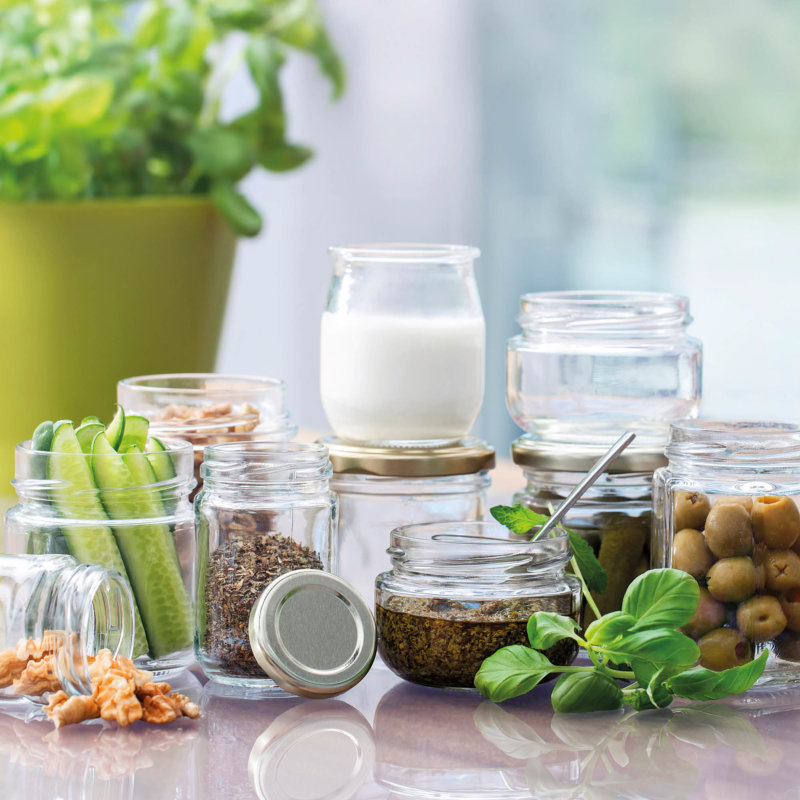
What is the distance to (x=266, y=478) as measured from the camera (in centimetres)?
87

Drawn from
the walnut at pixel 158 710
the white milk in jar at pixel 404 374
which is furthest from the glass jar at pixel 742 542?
the walnut at pixel 158 710

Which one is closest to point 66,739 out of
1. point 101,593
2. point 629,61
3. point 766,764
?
point 101,593

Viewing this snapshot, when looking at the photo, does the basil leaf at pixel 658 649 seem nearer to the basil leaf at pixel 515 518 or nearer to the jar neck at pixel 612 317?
the basil leaf at pixel 515 518

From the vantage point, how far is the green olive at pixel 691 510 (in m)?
0.85

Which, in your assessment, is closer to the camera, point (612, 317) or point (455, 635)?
point (455, 635)

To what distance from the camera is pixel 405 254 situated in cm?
100

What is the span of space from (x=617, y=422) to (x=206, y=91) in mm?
738

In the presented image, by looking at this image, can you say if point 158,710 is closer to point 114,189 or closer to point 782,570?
point 782,570

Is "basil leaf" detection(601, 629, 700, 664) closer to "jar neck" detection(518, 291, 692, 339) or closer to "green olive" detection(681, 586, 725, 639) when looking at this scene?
"green olive" detection(681, 586, 725, 639)

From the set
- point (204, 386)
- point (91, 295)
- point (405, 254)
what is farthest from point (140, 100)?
point (405, 254)

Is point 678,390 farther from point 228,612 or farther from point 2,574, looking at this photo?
point 2,574

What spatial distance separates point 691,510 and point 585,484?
0.08 metres

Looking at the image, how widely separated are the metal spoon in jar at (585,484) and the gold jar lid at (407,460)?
0.10 m

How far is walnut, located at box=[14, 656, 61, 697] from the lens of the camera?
776 mm
